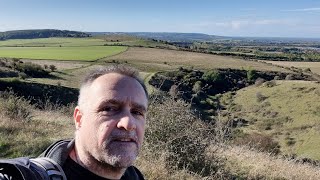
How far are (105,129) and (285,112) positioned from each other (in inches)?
2147

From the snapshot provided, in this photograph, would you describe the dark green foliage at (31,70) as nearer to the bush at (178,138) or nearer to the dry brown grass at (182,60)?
the dry brown grass at (182,60)

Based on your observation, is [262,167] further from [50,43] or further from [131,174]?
[50,43]

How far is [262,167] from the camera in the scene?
6.83m

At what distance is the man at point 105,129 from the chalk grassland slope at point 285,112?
3272cm

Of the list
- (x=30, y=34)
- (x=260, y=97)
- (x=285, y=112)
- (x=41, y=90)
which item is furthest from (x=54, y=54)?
(x=30, y=34)

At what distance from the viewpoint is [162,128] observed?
6457mm

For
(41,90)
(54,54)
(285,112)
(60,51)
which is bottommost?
(285,112)

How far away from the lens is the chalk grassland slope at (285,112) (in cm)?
3947

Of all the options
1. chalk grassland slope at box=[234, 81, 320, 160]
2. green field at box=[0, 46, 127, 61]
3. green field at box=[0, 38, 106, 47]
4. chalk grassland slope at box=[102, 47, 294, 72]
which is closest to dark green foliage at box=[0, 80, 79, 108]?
chalk grassland slope at box=[234, 81, 320, 160]

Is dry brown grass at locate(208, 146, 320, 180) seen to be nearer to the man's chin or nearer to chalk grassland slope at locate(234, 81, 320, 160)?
the man's chin

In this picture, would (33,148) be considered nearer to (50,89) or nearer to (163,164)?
(163,164)

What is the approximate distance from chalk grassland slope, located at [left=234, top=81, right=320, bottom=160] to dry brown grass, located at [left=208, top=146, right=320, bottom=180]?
27.1m

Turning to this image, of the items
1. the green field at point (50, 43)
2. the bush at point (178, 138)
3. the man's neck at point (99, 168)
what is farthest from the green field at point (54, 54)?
the man's neck at point (99, 168)

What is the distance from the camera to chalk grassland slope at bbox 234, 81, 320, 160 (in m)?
39.5
